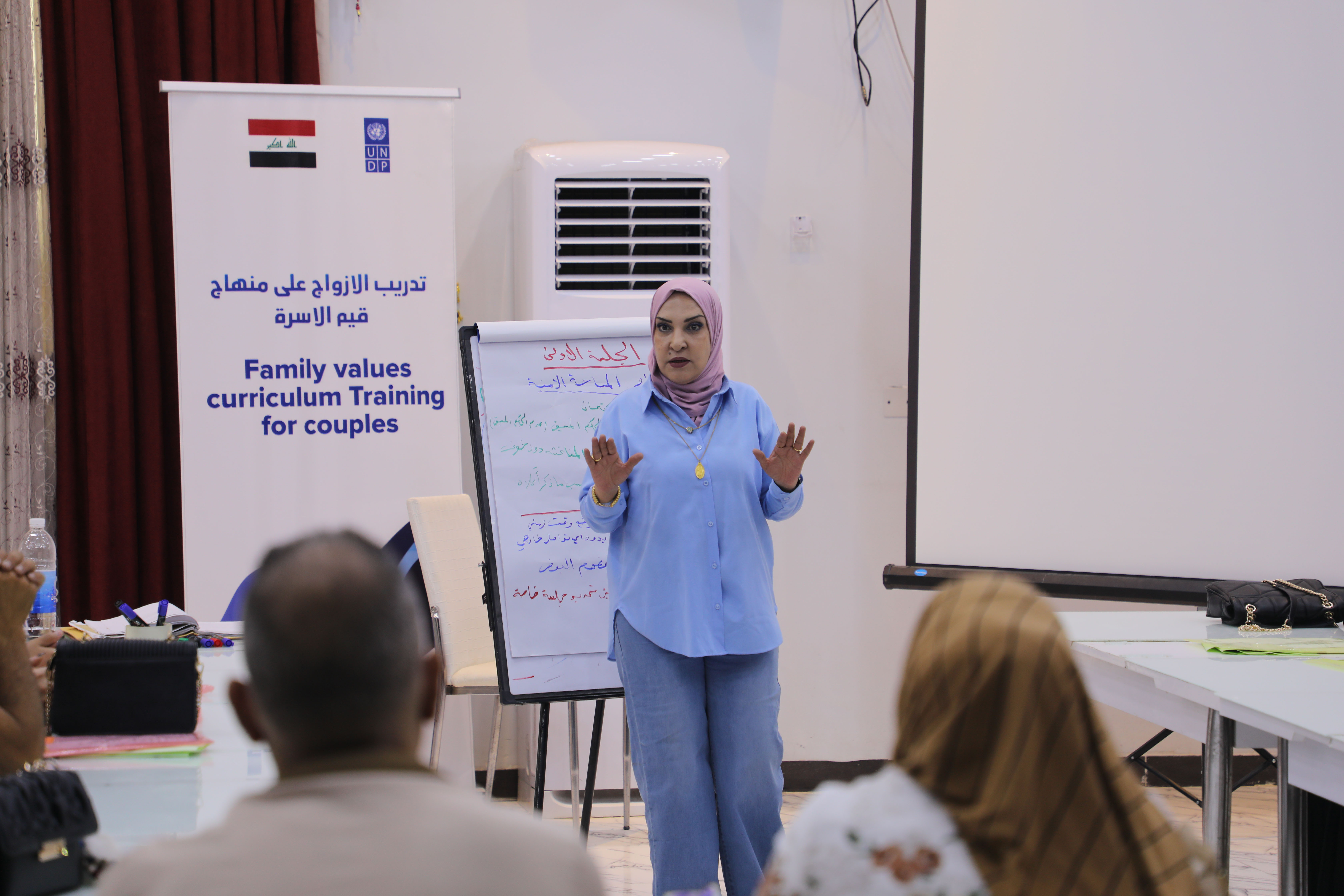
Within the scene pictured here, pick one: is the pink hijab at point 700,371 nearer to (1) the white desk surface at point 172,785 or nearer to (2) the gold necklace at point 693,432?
(2) the gold necklace at point 693,432

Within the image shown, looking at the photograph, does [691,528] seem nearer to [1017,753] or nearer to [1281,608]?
[1281,608]

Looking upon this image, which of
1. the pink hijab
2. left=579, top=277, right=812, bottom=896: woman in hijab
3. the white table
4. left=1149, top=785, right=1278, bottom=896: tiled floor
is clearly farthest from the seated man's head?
left=1149, top=785, right=1278, bottom=896: tiled floor

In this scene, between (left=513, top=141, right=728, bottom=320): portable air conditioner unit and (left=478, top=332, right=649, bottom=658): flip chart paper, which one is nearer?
(left=478, top=332, right=649, bottom=658): flip chart paper

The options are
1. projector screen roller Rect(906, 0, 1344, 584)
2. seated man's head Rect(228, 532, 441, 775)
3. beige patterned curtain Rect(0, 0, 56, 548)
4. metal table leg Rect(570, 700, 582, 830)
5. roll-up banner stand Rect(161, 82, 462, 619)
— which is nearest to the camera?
seated man's head Rect(228, 532, 441, 775)

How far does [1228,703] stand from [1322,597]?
80 centimetres

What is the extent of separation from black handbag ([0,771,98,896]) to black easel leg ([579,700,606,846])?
5.96 feet

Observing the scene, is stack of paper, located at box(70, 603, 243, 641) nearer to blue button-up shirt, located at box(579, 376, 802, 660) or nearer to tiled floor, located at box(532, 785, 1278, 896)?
blue button-up shirt, located at box(579, 376, 802, 660)

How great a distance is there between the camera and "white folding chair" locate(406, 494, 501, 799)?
303 centimetres

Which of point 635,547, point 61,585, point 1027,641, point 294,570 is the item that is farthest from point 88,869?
point 61,585

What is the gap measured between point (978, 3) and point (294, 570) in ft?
9.84

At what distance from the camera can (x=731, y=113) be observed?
3861 millimetres

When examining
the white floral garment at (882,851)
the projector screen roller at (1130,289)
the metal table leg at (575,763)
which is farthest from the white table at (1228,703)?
the metal table leg at (575,763)

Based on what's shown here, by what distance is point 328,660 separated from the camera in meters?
0.67

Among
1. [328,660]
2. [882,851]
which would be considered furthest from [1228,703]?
[328,660]
